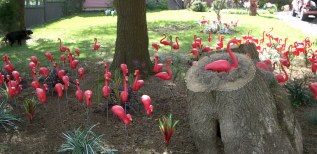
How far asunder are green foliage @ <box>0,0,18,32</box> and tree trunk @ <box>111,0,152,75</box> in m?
7.38

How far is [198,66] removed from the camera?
14.4 feet

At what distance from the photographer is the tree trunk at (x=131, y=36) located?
278 inches

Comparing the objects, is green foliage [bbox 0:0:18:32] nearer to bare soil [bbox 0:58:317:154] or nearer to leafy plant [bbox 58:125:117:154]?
bare soil [bbox 0:58:317:154]

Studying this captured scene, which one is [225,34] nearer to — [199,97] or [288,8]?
[199,97]

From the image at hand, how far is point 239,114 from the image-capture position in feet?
12.3

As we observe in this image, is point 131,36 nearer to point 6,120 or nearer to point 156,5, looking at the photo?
point 6,120

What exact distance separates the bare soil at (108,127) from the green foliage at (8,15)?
7.44m

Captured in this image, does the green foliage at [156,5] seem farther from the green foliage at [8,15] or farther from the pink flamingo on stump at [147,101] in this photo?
the pink flamingo on stump at [147,101]

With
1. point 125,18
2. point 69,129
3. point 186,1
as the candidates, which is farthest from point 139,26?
point 186,1

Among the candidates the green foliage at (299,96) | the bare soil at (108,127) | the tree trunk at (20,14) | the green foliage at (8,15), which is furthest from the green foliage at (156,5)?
the green foliage at (299,96)

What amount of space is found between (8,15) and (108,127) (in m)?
9.68

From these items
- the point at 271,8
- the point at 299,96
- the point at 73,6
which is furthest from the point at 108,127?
the point at 271,8

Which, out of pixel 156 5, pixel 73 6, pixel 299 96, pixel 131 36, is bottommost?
pixel 299 96

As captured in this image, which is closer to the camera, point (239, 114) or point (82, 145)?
point (239, 114)
